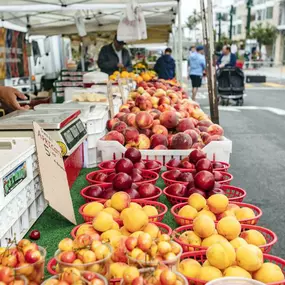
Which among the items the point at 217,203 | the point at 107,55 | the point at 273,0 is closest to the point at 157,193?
the point at 217,203

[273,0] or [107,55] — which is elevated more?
[273,0]

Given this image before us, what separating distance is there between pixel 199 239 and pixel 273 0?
61.5 metres

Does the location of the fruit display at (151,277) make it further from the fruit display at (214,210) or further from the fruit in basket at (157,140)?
the fruit in basket at (157,140)

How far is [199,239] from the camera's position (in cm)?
172

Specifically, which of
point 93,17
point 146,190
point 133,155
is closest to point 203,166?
point 146,190

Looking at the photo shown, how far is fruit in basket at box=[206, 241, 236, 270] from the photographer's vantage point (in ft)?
4.78

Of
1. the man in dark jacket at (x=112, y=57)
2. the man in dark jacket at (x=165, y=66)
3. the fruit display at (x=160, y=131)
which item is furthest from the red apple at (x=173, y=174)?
the man in dark jacket at (x=165, y=66)

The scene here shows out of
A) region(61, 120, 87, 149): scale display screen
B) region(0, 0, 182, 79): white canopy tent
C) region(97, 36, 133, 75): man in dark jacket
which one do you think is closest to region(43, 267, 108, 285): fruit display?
region(61, 120, 87, 149): scale display screen

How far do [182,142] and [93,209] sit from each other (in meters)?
1.35

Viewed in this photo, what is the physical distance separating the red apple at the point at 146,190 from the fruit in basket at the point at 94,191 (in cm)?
23

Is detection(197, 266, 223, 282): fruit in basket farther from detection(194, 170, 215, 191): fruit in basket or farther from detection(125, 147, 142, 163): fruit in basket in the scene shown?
detection(125, 147, 142, 163): fruit in basket

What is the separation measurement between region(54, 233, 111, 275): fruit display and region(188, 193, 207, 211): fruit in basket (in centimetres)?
83

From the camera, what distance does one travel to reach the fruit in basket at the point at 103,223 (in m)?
1.72

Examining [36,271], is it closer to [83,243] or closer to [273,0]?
[83,243]
